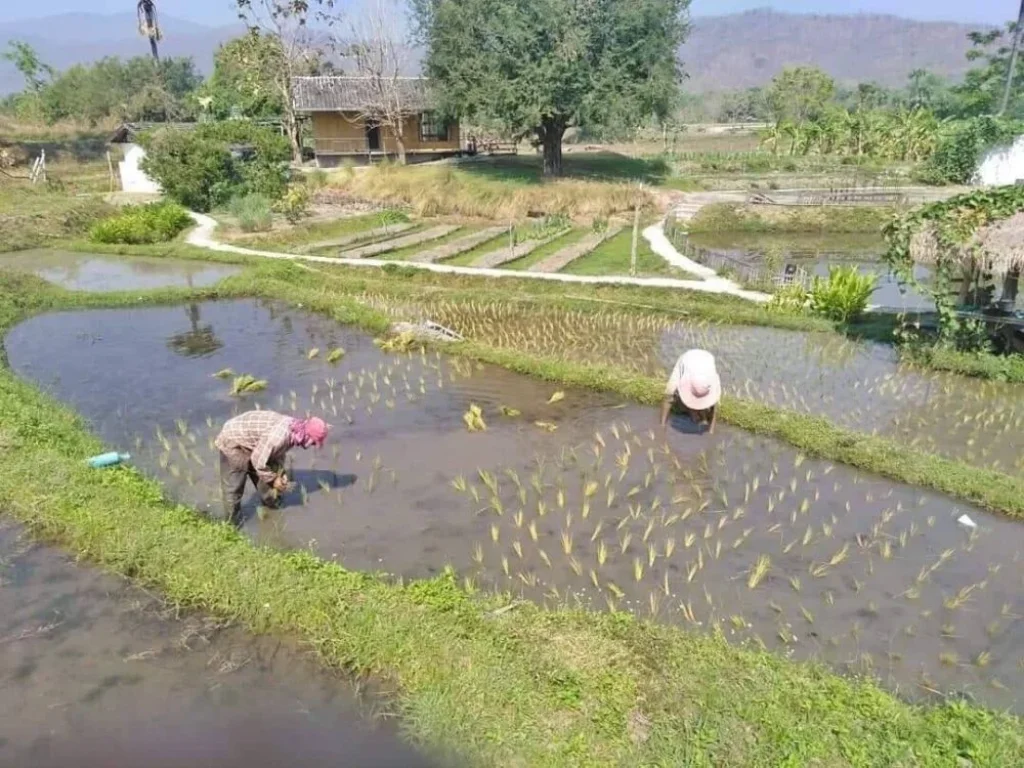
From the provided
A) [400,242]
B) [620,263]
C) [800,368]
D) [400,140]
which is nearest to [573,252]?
[620,263]

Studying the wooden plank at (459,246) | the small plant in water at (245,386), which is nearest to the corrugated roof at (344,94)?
the wooden plank at (459,246)

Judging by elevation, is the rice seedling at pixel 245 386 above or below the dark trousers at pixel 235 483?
below

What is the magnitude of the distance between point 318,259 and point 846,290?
1323 cm

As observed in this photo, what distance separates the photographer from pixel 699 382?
340 inches

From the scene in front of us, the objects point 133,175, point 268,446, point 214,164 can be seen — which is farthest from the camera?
point 133,175

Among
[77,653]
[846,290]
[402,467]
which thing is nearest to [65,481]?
[77,653]

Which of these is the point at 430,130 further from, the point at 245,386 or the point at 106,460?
the point at 106,460

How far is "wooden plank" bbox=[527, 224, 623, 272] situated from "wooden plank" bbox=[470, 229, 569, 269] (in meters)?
0.82

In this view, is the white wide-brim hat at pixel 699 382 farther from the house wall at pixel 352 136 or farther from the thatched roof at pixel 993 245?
the house wall at pixel 352 136

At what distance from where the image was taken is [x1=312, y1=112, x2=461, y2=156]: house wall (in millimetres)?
35344

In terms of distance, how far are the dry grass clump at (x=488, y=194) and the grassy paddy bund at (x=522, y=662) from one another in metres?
20.1

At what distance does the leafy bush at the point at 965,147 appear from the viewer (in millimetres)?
30375

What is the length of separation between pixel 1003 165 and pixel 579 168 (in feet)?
57.8

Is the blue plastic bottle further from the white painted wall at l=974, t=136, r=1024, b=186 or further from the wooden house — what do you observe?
the white painted wall at l=974, t=136, r=1024, b=186
